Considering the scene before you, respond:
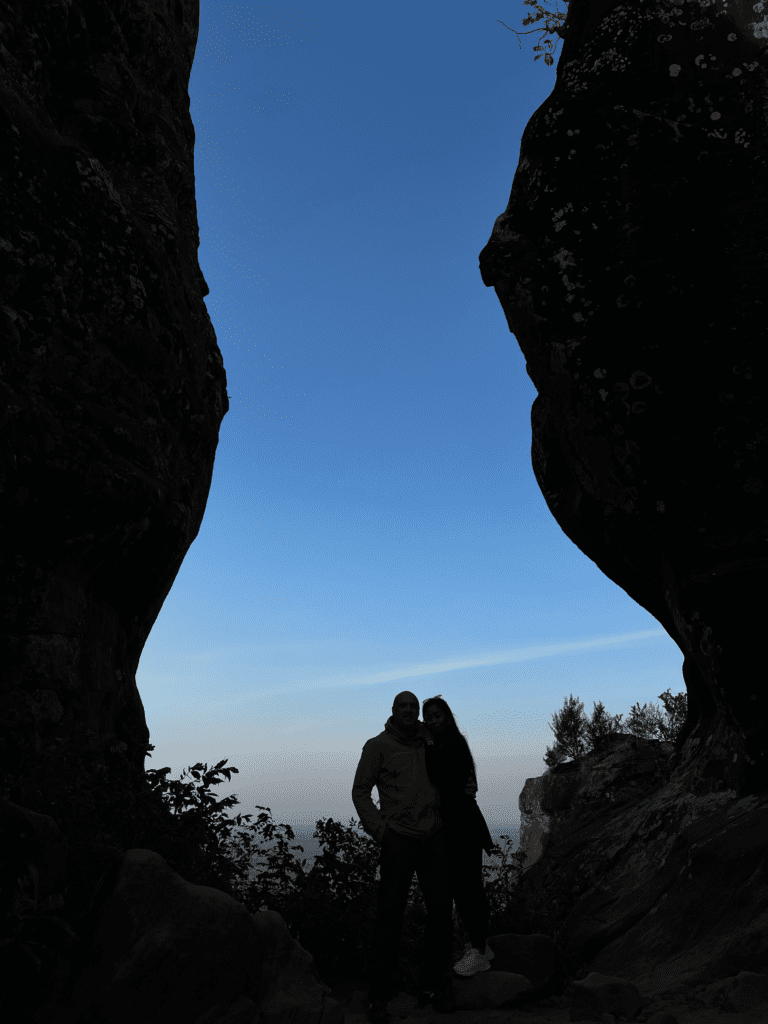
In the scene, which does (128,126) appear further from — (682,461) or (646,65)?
(682,461)

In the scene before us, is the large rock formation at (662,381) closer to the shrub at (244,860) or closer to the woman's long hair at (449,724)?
the shrub at (244,860)

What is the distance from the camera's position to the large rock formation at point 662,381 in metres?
8.44

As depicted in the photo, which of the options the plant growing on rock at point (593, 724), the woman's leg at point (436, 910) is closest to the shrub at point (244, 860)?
the woman's leg at point (436, 910)

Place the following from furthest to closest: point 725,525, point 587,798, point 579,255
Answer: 1. point 587,798
2. point 579,255
3. point 725,525

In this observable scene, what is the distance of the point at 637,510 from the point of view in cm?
938

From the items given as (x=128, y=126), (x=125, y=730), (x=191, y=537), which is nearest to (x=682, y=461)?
(x=191, y=537)

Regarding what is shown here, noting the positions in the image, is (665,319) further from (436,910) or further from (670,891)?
(436,910)

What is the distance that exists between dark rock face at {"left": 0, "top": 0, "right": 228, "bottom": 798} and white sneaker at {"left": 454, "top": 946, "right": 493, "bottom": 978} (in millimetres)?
3809

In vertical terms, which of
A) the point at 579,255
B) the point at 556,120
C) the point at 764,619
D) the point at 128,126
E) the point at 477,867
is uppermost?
the point at 128,126

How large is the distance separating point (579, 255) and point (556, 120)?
237 centimetres

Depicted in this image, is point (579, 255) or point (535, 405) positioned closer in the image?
point (579, 255)

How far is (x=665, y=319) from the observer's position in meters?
9.48

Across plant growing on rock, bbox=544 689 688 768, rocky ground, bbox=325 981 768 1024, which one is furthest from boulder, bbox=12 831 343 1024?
plant growing on rock, bbox=544 689 688 768

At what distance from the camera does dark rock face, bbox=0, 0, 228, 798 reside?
791 centimetres
